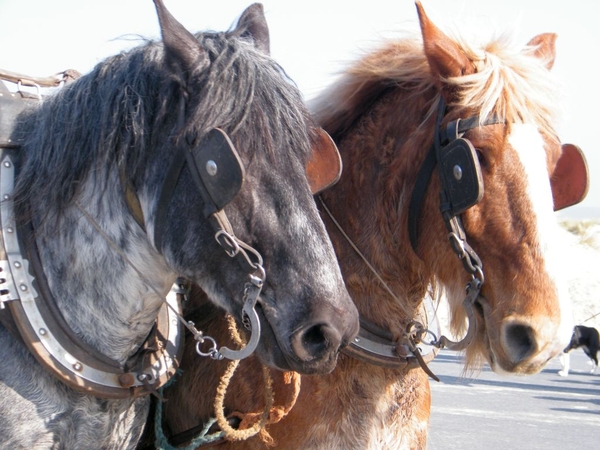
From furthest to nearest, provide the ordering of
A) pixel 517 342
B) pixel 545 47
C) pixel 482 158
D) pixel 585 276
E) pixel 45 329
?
1. pixel 585 276
2. pixel 545 47
3. pixel 482 158
4. pixel 517 342
5. pixel 45 329

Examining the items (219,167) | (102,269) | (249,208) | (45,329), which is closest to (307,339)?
(249,208)

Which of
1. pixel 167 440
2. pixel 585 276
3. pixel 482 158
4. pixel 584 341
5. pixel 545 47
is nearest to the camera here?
pixel 482 158

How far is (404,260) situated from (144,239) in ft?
3.32

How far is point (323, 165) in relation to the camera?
2598mm

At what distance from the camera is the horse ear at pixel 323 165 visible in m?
2.55

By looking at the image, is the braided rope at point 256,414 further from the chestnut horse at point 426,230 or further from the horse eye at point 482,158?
the horse eye at point 482,158

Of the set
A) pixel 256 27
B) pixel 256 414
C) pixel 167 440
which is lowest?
pixel 167 440

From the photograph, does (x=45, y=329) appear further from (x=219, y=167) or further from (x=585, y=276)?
(x=585, y=276)

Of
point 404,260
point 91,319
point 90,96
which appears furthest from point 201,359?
point 90,96

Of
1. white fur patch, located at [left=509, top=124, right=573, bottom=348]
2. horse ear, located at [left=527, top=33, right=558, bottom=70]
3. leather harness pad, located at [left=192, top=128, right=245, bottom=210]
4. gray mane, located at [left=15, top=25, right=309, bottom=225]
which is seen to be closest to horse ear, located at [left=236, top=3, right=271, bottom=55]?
gray mane, located at [left=15, top=25, right=309, bottom=225]

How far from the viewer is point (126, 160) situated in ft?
7.38

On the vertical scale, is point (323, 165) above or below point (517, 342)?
above

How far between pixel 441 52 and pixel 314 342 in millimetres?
1193

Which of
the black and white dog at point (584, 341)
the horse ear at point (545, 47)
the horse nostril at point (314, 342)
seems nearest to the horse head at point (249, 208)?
the horse nostril at point (314, 342)
